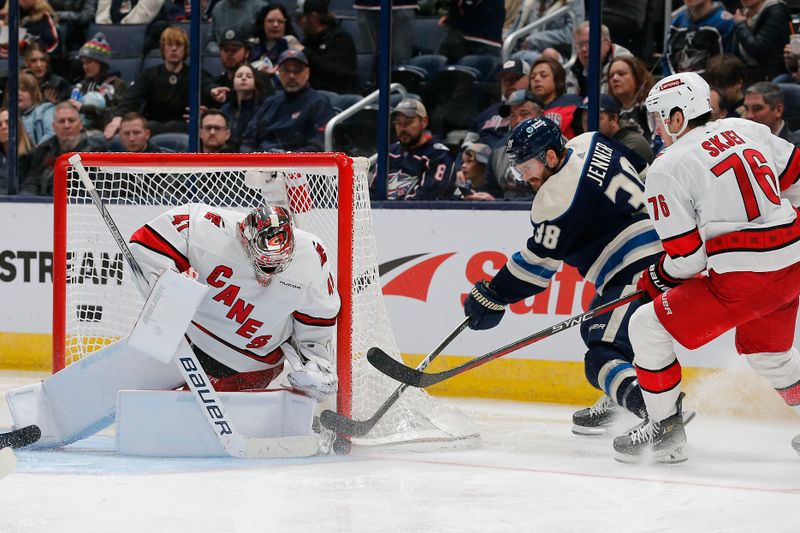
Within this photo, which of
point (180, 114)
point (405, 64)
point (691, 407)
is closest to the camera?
point (691, 407)

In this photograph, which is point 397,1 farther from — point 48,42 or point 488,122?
point 48,42

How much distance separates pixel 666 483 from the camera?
3.18 m

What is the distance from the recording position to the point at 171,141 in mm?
5852

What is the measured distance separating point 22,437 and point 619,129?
260cm

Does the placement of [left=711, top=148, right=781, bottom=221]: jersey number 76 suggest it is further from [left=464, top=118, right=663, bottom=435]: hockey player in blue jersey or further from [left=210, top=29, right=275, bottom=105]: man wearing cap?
[left=210, top=29, right=275, bottom=105]: man wearing cap

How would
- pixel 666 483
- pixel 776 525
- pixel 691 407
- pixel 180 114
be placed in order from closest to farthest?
pixel 776 525 < pixel 666 483 < pixel 691 407 < pixel 180 114

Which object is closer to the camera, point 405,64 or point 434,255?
point 434,255

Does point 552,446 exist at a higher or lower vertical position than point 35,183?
lower

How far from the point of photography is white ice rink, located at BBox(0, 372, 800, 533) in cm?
268

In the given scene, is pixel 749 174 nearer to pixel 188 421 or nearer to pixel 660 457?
pixel 660 457

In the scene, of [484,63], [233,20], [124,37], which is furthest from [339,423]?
[124,37]

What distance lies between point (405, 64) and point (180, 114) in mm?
1196

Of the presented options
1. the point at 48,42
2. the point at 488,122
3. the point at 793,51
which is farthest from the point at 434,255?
the point at 48,42

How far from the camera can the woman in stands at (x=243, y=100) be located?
5723mm
